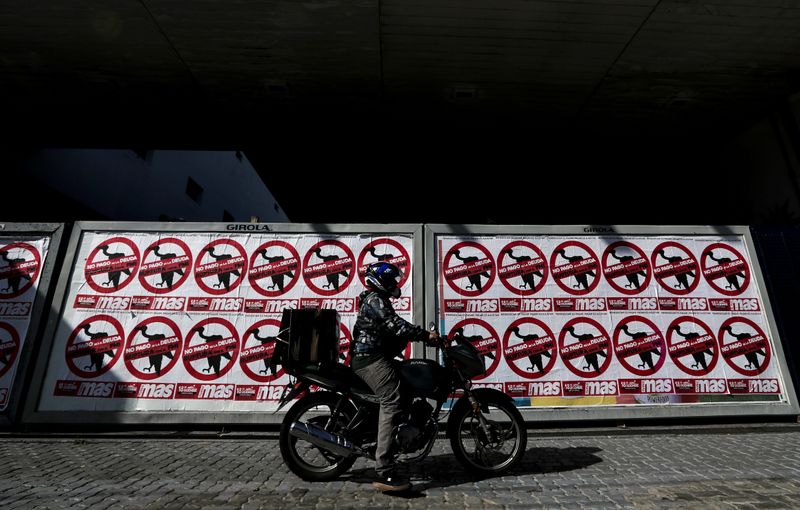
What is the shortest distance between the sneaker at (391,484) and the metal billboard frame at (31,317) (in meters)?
5.09

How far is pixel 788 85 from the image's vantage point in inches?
348

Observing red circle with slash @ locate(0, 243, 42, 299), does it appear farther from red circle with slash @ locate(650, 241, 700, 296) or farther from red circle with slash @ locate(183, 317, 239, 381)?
red circle with slash @ locate(650, 241, 700, 296)

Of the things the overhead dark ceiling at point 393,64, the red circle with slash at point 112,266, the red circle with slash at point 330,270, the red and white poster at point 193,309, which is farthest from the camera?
the overhead dark ceiling at point 393,64

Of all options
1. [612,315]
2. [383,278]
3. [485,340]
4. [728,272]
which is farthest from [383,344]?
[728,272]

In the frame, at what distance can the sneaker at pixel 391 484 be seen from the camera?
127 inches

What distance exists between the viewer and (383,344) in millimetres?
3729

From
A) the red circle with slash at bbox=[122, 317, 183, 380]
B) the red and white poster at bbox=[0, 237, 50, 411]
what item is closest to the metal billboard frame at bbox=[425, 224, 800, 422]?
the red circle with slash at bbox=[122, 317, 183, 380]

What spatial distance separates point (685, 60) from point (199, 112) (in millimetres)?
10732

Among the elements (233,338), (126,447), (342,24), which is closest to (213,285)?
(233,338)

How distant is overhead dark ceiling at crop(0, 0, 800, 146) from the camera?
693cm

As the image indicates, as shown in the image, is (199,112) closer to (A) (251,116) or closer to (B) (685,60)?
(A) (251,116)

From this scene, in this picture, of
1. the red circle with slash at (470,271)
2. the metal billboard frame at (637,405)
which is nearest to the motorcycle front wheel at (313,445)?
the metal billboard frame at (637,405)

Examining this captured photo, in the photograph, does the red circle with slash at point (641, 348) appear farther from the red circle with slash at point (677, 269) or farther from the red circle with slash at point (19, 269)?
the red circle with slash at point (19, 269)

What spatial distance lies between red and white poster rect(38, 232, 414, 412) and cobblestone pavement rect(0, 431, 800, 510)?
0.74 m
